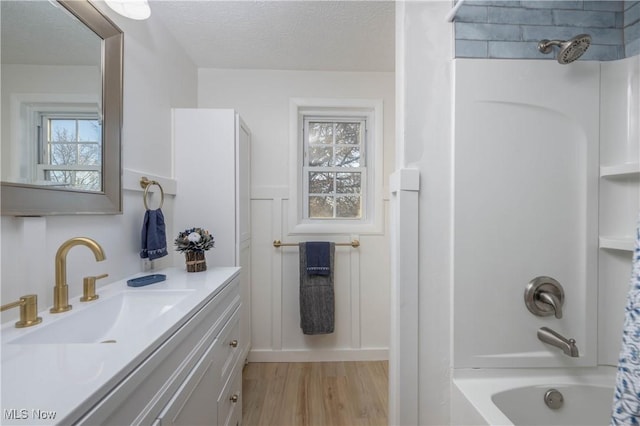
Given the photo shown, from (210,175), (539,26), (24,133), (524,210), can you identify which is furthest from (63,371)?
(539,26)

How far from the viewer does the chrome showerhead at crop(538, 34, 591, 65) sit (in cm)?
89

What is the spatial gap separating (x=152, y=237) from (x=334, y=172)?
1.44 m

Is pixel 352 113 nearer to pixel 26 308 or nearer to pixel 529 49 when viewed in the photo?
pixel 529 49

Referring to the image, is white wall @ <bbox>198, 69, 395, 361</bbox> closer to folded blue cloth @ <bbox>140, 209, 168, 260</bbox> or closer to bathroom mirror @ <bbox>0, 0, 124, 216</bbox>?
folded blue cloth @ <bbox>140, 209, 168, 260</bbox>

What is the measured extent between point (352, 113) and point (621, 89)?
1523 millimetres

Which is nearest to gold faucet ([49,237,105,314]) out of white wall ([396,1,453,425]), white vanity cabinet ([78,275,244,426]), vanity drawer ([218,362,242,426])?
white vanity cabinet ([78,275,244,426])

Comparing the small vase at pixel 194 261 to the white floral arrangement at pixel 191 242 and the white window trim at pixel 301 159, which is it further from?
the white window trim at pixel 301 159

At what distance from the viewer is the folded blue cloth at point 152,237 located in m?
1.25

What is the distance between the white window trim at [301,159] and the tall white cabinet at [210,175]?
0.54 metres

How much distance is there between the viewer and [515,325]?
1043 mm

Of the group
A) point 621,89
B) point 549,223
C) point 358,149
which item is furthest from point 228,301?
point 621,89

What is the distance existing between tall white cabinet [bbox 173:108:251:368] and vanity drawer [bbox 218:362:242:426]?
67 cm

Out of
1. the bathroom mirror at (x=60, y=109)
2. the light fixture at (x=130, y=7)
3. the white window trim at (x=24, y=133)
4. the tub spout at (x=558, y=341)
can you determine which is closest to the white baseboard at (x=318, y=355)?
the tub spout at (x=558, y=341)

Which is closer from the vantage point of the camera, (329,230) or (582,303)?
(582,303)
